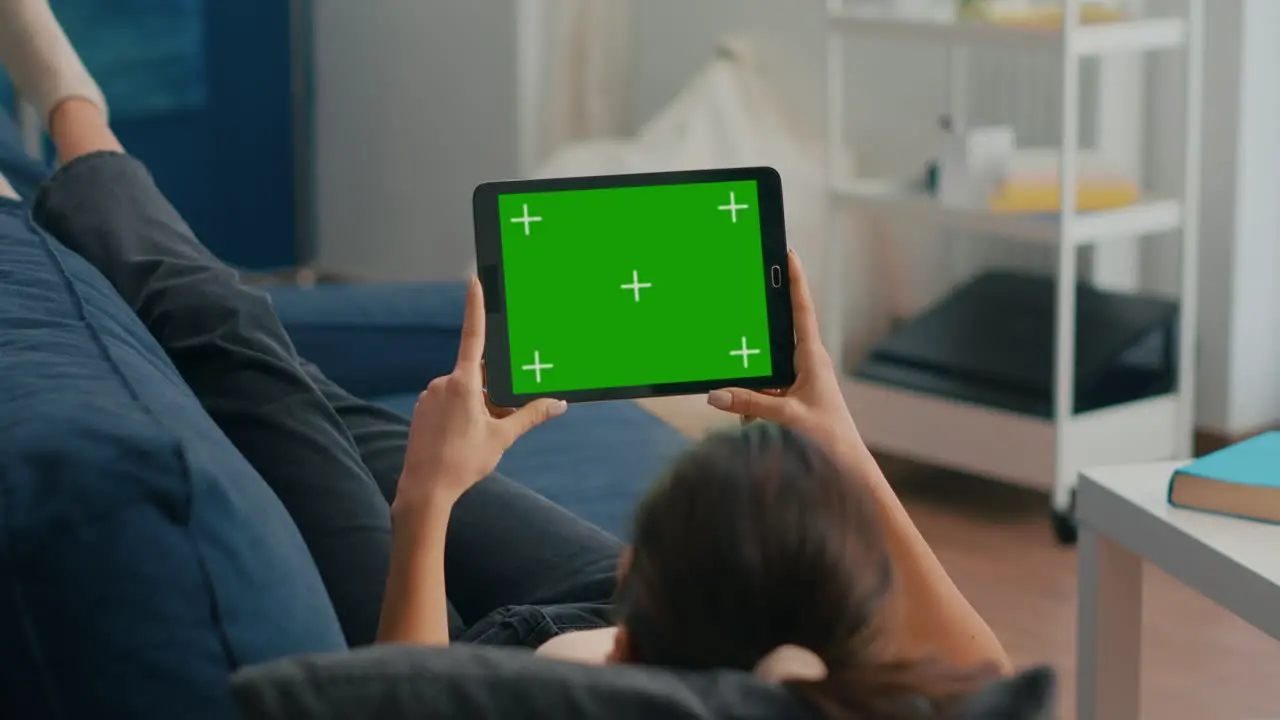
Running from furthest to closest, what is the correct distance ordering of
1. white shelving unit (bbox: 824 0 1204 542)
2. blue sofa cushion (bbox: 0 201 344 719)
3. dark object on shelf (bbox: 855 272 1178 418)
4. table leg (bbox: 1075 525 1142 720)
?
dark object on shelf (bbox: 855 272 1178 418) < white shelving unit (bbox: 824 0 1204 542) < table leg (bbox: 1075 525 1142 720) < blue sofa cushion (bbox: 0 201 344 719)

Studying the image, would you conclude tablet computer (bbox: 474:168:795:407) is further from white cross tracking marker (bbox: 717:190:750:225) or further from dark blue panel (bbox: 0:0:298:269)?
dark blue panel (bbox: 0:0:298:269)

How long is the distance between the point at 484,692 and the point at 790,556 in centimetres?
14

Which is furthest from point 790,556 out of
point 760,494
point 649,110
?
point 649,110

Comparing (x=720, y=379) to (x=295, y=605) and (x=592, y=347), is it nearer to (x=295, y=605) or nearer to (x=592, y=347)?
(x=592, y=347)

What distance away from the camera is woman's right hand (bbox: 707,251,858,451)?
1144 millimetres

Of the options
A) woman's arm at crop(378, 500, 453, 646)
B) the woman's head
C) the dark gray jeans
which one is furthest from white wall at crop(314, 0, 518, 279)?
the woman's head

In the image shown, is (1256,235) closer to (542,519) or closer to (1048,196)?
(1048,196)

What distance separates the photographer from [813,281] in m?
3.28

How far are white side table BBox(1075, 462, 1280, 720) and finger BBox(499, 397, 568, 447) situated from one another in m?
0.54

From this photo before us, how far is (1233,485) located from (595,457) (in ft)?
2.63

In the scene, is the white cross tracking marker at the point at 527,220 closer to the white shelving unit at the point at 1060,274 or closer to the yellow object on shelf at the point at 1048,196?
the white shelving unit at the point at 1060,274

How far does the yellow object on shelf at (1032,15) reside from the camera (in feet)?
9.02

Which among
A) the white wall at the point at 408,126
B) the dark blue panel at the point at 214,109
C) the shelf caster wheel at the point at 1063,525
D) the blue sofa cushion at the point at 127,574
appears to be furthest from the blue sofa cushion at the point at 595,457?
the dark blue panel at the point at 214,109

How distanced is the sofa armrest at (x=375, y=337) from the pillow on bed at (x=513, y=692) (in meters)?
1.52
